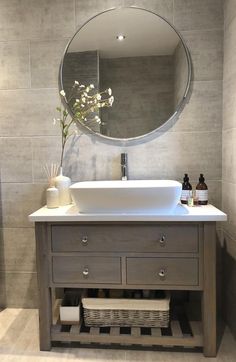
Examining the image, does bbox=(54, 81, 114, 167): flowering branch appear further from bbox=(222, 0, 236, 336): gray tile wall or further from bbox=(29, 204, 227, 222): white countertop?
bbox=(222, 0, 236, 336): gray tile wall

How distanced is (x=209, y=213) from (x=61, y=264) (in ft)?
2.73

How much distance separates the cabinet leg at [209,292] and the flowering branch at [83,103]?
1.01 metres

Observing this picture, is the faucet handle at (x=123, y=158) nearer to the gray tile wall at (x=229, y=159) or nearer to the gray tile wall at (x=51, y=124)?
the gray tile wall at (x=51, y=124)

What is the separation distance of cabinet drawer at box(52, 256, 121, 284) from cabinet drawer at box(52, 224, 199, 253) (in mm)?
55

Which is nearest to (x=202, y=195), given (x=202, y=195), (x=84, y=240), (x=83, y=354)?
(x=202, y=195)

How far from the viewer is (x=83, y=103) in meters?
2.03

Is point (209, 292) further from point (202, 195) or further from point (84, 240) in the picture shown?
point (84, 240)

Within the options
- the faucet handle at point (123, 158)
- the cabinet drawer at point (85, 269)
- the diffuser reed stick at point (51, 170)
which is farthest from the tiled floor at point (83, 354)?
the faucet handle at point (123, 158)

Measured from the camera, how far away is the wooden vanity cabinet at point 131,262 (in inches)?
63.2

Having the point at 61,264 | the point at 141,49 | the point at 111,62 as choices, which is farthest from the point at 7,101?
the point at 61,264

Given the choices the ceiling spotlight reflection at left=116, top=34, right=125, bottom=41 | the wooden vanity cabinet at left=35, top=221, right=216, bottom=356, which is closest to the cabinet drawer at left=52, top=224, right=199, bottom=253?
the wooden vanity cabinet at left=35, top=221, right=216, bottom=356

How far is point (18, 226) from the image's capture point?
2.16 meters

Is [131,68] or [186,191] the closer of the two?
[186,191]

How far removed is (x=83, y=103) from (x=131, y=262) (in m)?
1.06
